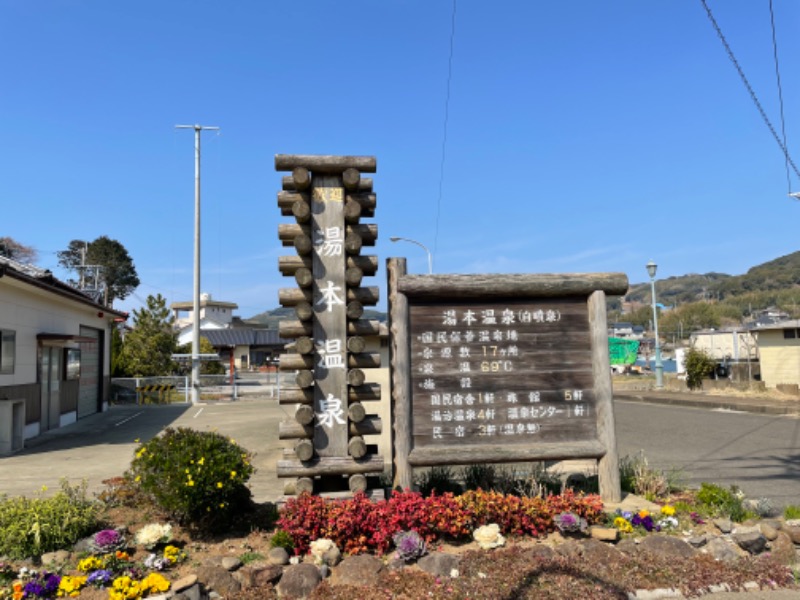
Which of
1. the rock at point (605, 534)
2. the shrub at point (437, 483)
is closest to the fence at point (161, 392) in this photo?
the shrub at point (437, 483)

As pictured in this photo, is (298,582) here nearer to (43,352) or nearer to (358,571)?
(358,571)

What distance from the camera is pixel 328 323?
21.9 ft

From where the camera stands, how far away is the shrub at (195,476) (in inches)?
214

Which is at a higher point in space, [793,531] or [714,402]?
[793,531]

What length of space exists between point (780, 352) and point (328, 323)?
2348 cm

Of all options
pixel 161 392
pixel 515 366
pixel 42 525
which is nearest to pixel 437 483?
pixel 515 366

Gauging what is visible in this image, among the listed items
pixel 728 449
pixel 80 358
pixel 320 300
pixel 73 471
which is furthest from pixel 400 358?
pixel 80 358

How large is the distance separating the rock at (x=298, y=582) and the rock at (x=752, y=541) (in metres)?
3.96

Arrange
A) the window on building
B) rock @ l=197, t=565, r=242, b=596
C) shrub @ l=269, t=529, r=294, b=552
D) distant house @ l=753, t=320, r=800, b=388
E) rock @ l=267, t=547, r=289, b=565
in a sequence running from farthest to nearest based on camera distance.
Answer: distant house @ l=753, t=320, r=800, b=388 → the window on building → shrub @ l=269, t=529, r=294, b=552 → rock @ l=267, t=547, r=289, b=565 → rock @ l=197, t=565, r=242, b=596

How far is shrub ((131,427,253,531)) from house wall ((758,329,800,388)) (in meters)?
24.1

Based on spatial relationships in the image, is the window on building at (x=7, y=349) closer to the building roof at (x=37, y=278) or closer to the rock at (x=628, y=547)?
the building roof at (x=37, y=278)

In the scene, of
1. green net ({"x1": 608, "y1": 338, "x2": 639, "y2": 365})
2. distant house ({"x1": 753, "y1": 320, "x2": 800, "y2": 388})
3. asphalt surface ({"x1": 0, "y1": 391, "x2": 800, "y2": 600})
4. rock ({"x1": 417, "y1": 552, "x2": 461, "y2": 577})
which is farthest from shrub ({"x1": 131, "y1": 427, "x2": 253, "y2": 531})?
green net ({"x1": 608, "y1": 338, "x2": 639, "y2": 365})

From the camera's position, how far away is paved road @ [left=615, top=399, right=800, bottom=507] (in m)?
8.92

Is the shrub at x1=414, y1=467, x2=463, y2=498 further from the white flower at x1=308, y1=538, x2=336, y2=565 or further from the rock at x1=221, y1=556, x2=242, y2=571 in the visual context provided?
the rock at x1=221, y1=556, x2=242, y2=571
